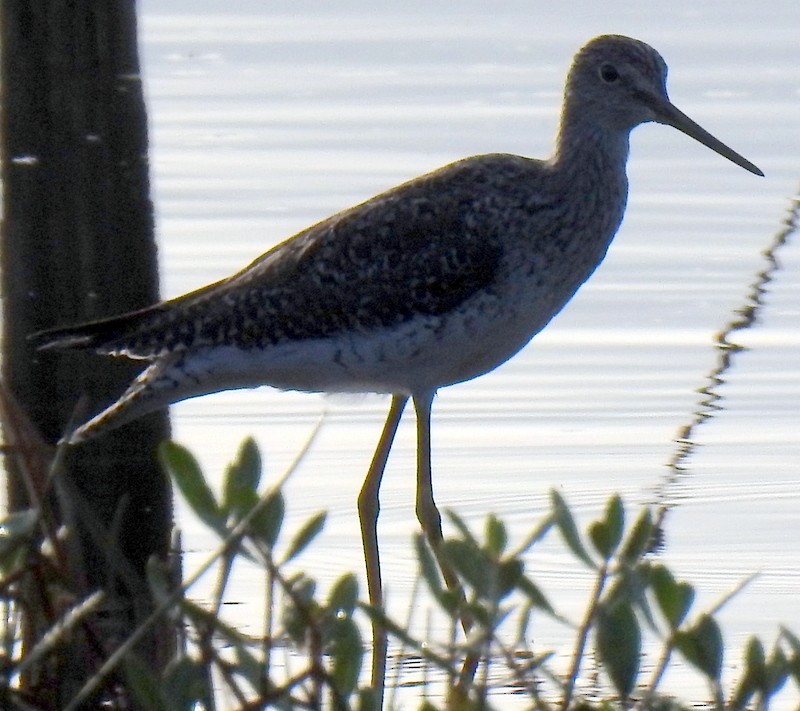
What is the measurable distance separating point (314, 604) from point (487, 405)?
234 inches

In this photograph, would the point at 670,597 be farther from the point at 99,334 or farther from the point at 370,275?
the point at 370,275

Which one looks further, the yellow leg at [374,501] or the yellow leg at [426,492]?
the yellow leg at [426,492]

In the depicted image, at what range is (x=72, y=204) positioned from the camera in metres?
6.45

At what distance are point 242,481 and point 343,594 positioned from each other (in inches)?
12.3

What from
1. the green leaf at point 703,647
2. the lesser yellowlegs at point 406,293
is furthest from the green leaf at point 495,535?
the lesser yellowlegs at point 406,293

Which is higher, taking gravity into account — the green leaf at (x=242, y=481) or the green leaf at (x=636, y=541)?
the green leaf at (x=242, y=481)

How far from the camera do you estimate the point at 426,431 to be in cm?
757

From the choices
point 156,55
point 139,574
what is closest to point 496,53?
point 156,55

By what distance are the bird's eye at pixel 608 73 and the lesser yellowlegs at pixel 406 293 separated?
389 mm

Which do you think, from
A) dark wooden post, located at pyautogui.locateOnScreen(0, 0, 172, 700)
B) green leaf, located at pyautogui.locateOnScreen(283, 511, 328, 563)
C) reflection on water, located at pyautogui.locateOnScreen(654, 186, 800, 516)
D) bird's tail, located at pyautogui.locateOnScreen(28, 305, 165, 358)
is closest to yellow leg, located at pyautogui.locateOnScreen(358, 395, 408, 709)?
dark wooden post, located at pyautogui.locateOnScreen(0, 0, 172, 700)

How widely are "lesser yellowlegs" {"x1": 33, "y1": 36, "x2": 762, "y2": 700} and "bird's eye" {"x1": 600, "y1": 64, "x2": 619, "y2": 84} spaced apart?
1.28 feet

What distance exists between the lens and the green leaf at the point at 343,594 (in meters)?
3.42

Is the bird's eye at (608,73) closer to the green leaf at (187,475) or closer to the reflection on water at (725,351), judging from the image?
the reflection on water at (725,351)

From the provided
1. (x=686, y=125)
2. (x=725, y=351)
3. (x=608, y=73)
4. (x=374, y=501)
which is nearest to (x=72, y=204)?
(x=374, y=501)
